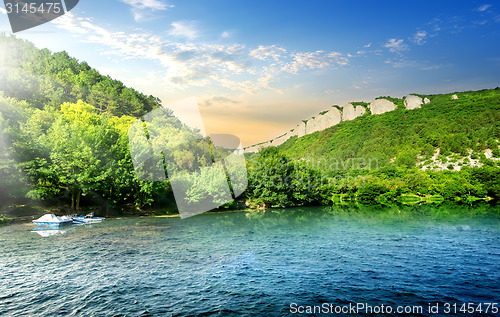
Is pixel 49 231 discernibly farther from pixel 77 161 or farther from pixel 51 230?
pixel 77 161

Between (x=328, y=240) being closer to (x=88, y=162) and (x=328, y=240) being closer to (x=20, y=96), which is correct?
(x=88, y=162)

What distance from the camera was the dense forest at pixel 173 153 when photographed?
48.5 meters

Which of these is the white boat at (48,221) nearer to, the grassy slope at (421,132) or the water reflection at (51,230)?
the water reflection at (51,230)

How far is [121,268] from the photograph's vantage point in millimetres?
21250

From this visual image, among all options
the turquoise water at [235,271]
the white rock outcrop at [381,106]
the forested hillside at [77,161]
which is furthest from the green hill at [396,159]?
the turquoise water at [235,271]

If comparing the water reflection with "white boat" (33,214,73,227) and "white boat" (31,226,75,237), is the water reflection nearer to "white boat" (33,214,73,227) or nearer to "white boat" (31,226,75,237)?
"white boat" (31,226,75,237)

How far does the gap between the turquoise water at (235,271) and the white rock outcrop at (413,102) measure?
539 feet

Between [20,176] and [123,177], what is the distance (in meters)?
14.7

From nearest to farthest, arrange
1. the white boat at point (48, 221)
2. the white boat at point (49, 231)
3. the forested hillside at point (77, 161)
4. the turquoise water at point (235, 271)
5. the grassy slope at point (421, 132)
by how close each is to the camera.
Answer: the turquoise water at point (235, 271), the white boat at point (49, 231), the white boat at point (48, 221), the forested hillside at point (77, 161), the grassy slope at point (421, 132)

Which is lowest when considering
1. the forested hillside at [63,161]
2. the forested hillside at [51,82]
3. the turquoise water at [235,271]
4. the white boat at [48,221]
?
the turquoise water at [235,271]

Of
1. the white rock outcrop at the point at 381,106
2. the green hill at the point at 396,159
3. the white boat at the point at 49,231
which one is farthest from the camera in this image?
the white rock outcrop at the point at 381,106

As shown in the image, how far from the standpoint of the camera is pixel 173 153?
60969mm

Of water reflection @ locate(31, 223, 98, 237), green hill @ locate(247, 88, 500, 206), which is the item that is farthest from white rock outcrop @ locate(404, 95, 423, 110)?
water reflection @ locate(31, 223, 98, 237)

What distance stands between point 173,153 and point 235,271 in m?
43.9
